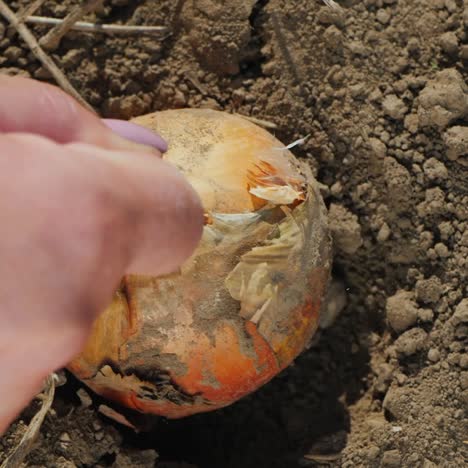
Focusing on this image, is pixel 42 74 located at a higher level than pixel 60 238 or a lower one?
lower

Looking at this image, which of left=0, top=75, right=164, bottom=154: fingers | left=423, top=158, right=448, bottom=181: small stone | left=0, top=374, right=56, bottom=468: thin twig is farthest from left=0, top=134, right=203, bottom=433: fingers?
left=423, top=158, right=448, bottom=181: small stone

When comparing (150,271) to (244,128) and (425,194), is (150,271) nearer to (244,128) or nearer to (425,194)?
(244,128)

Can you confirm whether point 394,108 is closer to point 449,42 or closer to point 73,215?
point 449,42

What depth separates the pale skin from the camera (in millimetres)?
938

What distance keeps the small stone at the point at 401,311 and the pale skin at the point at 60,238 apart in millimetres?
1114

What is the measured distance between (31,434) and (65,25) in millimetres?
1035

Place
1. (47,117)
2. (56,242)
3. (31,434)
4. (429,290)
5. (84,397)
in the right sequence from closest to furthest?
(56,242) < (47,117) < (31,434) < (84,397) < (429,290)

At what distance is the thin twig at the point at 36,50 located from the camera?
84.4 inches

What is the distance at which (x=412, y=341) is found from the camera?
84.9 inches

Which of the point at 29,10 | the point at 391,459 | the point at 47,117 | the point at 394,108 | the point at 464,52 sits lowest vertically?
the point at 391,459

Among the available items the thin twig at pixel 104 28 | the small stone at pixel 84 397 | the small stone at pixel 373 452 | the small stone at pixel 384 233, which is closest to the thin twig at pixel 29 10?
the thin twig at pixel 104 28

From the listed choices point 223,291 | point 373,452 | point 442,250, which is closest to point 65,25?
point 223,291

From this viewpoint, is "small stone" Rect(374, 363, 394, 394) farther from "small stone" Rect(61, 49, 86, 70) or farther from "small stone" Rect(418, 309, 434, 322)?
"small stone" Rect(61, 49, 86, 70)

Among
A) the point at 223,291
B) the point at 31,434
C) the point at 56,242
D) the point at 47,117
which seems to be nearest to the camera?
the point at 56,242
